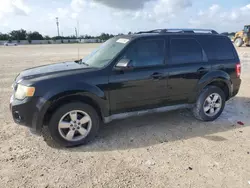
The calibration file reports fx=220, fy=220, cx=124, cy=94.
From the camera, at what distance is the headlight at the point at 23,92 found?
3.30 m

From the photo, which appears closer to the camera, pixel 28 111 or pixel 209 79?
pixel 28 111

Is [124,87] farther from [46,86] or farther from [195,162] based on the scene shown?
[195,162]

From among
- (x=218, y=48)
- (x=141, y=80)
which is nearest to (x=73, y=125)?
(x=141, y=80)

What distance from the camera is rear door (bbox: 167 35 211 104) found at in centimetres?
426

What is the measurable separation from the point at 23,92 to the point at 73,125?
3.02 feet

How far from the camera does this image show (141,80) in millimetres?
3930

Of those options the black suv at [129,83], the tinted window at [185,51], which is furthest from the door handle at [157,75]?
the tinted window at [185,51]

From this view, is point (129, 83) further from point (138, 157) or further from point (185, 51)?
point (185, 51)

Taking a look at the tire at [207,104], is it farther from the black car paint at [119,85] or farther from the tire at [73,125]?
the tire at [73,125]

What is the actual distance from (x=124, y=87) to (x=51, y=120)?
1.31m

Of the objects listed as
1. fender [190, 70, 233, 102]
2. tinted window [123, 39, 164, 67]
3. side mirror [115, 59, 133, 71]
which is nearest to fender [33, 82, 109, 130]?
side mirror [115, 59, 133, 71]

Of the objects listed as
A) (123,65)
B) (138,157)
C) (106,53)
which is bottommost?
(138,157)

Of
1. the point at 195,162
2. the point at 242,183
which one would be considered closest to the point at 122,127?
the point at 195,162

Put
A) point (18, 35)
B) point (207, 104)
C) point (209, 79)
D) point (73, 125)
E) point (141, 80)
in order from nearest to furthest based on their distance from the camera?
point (73, 125) < point (141, 80) < point (209, 79) < point (207, 104) < point (18, 35)
